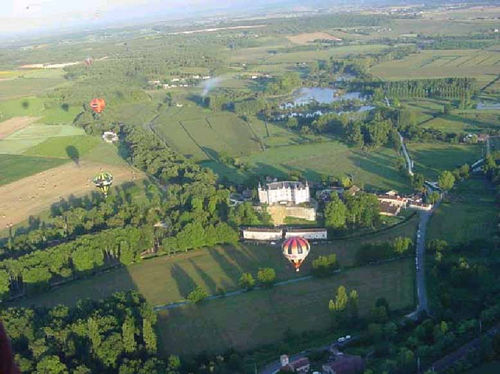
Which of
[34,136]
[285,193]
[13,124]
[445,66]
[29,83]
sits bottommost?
[285,193]

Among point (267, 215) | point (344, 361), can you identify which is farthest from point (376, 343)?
point (267, 215)

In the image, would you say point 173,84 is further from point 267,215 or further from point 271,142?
point 267,215

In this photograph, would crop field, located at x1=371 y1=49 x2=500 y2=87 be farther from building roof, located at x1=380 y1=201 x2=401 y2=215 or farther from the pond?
building roof, located at x1=380 y1=201 x2=401 y2=215

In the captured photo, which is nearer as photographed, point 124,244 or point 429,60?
point 124,244

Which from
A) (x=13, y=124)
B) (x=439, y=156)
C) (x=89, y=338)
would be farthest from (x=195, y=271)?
(x=13, y=124)

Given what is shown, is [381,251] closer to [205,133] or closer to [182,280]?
[182,280]

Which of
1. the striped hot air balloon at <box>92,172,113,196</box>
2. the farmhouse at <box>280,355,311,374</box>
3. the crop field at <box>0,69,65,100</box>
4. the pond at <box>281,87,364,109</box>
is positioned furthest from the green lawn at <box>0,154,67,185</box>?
the crop field at <box>0,69,65,100</box>

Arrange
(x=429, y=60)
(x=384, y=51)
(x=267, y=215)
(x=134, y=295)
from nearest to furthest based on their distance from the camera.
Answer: (x=134, y=295) < (x=267, y=215) < (x=429, y=60) < (x=384, y=51)

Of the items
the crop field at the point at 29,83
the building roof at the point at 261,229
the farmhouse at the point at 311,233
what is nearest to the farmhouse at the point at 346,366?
the farmhouse at the point at 311,233
